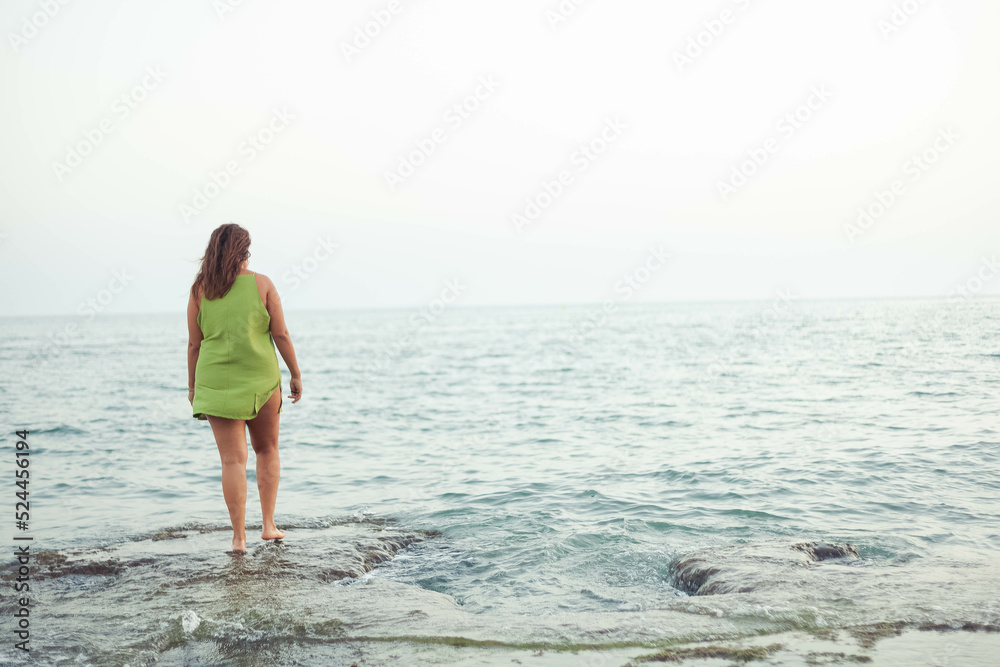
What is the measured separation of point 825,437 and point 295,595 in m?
8.47

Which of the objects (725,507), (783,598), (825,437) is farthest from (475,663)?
(825,437)

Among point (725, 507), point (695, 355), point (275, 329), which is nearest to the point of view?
point (275, 329)

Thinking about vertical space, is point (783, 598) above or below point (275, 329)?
below

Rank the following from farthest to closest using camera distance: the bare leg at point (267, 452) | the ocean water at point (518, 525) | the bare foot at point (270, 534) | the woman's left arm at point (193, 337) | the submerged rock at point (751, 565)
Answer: the bare foot at point (270, 534) < the bare leg at point (267, 452) < the woman's left arm at point (193, 337) < the submerged rock at point (751, 565) < the ocean water at point (518, 525)

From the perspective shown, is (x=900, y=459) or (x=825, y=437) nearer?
(x=900, y=459)

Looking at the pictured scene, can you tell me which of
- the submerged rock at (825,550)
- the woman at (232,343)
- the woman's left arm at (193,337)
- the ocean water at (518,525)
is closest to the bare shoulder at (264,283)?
the woman at (232,343)

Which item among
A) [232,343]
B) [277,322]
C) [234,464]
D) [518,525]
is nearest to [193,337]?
[232,343]

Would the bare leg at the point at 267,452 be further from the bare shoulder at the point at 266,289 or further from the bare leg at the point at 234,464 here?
the bare shoulder at the point at 266,289

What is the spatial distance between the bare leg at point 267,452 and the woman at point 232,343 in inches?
0.7

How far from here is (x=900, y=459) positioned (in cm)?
844

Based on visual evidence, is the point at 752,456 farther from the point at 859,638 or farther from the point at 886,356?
the point at 886,356

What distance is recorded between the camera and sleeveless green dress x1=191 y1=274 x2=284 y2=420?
465 centimetres

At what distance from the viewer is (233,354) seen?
468 centimetres

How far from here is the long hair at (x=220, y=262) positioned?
4594mm
